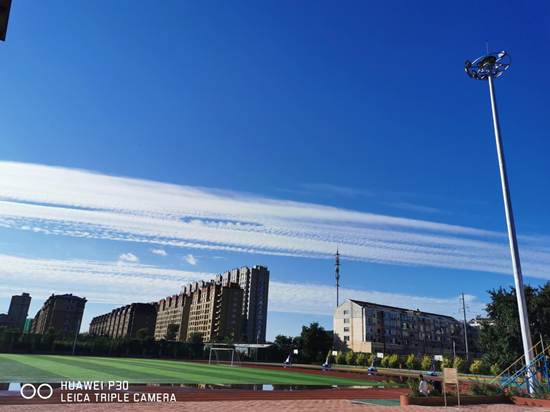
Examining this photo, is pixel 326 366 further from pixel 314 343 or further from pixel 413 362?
A: pixel 314 343

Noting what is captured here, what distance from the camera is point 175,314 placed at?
162 meters

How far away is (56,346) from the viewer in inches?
2680

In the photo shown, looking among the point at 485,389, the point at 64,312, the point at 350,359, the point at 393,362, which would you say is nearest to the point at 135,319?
the point at 64,312

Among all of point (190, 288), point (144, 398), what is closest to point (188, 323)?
point (190, 288)

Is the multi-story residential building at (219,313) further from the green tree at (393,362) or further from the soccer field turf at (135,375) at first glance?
the soccer field turf at (135,375)

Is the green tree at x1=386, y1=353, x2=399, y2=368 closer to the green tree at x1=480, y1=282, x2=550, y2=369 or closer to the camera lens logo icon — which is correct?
the green tree at x1=480, y1=282, x2=550, y2=369

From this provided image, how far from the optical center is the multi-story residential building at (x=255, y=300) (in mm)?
158125

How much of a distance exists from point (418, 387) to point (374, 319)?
81238mm

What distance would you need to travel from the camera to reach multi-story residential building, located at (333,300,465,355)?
95.2 meters

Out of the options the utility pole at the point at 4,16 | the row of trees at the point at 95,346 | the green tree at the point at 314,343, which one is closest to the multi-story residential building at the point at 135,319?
the row of trees at the point at 95,346

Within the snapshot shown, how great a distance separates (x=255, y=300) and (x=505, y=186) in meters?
144

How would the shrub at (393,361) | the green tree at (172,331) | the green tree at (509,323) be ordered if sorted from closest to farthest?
the green tree at (509,323) → the shrub at (393,361) → the green tree at (172,331)

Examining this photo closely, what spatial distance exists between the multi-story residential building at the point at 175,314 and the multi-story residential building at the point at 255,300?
17.8 meters

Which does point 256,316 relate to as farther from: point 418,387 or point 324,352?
point 418,387
